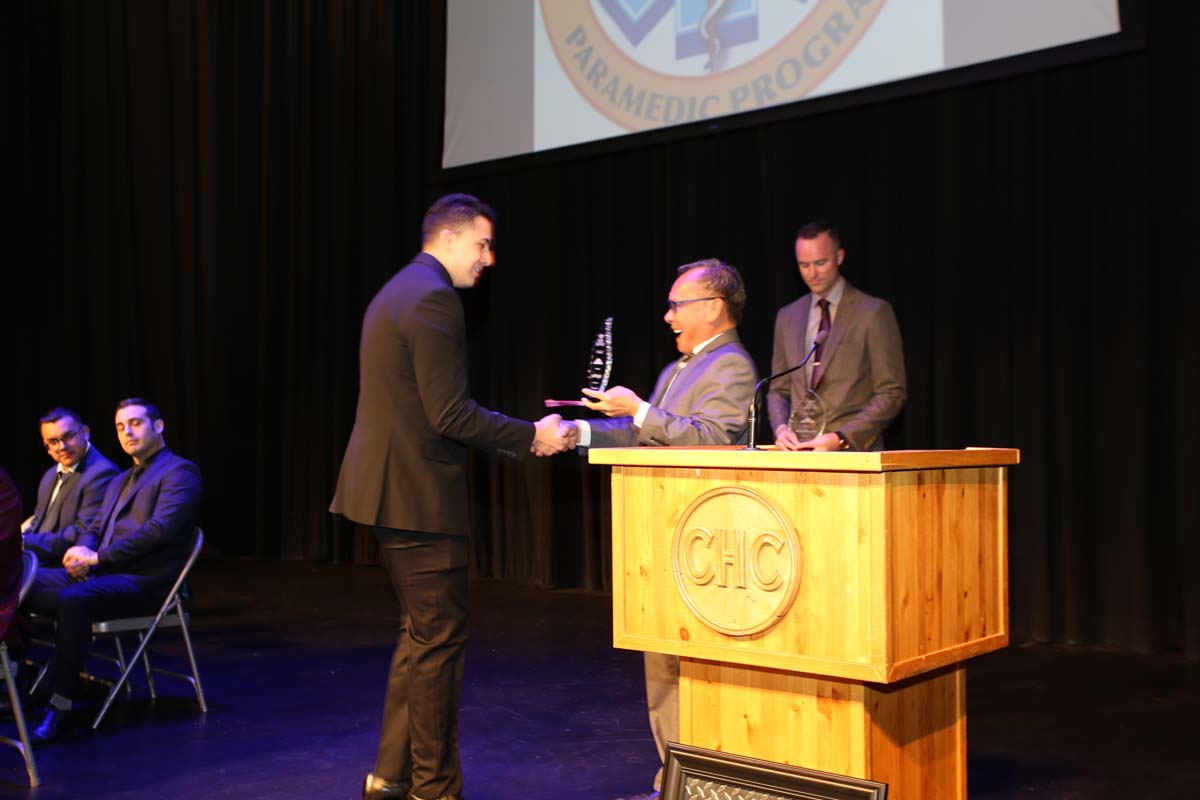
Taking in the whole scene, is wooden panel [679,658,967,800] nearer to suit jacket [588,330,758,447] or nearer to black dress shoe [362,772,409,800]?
suit jacket [588,330,758,447]

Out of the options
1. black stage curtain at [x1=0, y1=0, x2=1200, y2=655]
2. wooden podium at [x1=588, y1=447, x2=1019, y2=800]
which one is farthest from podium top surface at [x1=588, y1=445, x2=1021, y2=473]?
black stage curtain at [x1=0, y1=0, x2=1200, y2=655]

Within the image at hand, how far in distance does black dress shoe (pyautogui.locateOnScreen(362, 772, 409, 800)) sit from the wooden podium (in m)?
0.93

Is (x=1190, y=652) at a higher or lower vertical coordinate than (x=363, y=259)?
lower

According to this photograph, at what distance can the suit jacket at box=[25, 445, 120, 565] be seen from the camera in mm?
5172

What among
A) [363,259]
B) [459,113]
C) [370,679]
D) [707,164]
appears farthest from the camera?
[363,259]

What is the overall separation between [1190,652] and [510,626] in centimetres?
323

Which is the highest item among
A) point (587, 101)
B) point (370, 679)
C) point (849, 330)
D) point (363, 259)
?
point (587, 101)

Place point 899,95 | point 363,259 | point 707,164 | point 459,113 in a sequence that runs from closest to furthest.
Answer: point 899,95 < point 707,164 < point 459,113 < point 363,259

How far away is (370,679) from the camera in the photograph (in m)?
5.06

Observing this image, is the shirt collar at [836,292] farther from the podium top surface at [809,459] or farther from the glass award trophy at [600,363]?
the podium top surface at [809,459]

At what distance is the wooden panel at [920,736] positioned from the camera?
2365 millimetres

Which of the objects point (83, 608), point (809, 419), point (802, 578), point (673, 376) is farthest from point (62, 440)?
point (802, 578)

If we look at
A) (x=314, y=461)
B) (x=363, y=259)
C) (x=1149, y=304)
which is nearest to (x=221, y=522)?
(x=314, y=461)

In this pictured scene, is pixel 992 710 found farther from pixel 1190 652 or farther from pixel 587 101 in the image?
pixel 587 101
